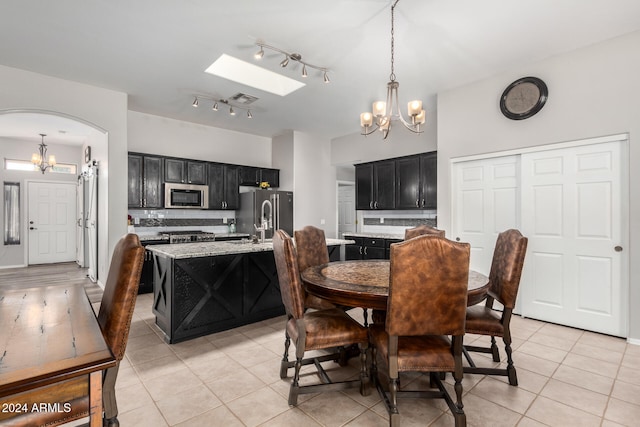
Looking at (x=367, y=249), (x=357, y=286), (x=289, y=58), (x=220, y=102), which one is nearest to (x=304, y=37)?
(x=289, y=58)

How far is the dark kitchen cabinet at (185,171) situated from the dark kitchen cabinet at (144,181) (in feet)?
0.42

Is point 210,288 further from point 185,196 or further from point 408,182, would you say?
point 408,182

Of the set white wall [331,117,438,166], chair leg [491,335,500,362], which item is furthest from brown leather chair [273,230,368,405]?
white wall [331,117,438,166]

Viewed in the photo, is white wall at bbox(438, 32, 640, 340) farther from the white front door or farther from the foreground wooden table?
the white front door

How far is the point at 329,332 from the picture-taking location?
6.59 feet

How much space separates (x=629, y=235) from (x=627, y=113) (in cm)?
119

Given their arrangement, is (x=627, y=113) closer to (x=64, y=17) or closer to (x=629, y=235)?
(x=629, y=235)

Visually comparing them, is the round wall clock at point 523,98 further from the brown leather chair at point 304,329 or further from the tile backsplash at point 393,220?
the brown leather chair at point 304,329

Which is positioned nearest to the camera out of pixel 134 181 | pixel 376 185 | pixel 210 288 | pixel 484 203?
pixel 210 288

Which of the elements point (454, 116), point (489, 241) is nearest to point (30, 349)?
point (489, 241)

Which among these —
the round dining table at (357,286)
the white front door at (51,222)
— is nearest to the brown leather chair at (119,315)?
the round dining table at (357,286)

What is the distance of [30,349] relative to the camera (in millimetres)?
1038

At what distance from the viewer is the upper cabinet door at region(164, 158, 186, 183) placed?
5.33 metres

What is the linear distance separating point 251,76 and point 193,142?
237 centimetres
